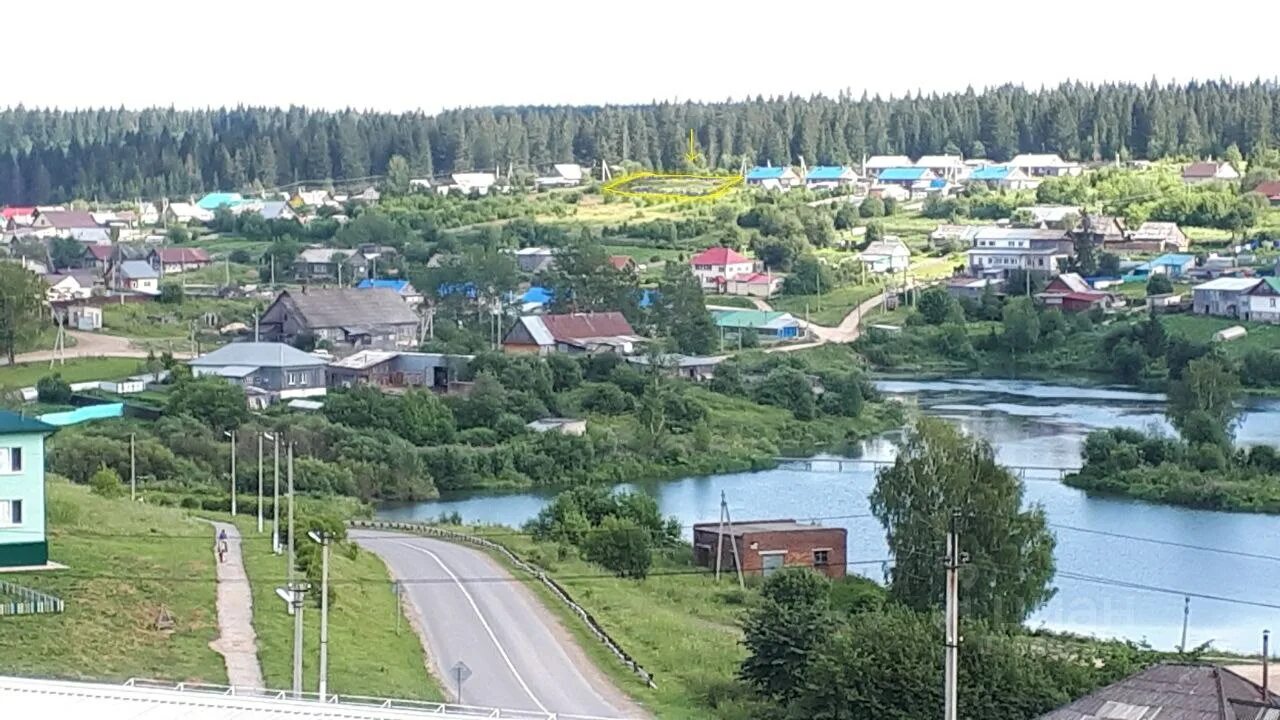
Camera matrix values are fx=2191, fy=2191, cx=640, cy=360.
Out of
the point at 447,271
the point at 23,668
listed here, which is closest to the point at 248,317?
the point at 447,271

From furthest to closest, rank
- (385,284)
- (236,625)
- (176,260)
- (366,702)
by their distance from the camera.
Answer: (176,260) → (385,284) → (236,625) → (366,702)

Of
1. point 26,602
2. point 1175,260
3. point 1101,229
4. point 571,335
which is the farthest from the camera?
point 1101,229

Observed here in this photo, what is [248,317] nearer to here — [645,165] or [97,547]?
[97,547]

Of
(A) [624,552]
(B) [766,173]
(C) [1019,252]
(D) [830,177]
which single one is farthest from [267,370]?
(D) [830,177]

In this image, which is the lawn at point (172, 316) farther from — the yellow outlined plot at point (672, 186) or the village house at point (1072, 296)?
the yellow outlined plot at point (672, 186)

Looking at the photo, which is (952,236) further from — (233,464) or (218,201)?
(233,464)
